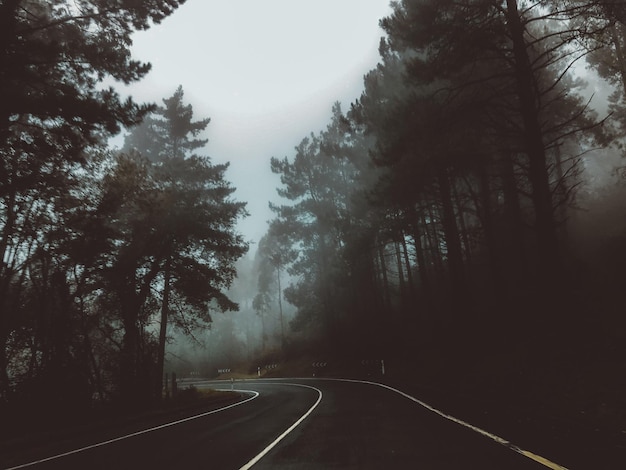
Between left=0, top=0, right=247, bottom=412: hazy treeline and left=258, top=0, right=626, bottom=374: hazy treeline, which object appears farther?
left=258, top=0, right=626, bottom=374: hazy treeline

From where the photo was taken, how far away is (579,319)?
1051 cm

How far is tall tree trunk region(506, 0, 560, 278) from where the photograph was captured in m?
10.9

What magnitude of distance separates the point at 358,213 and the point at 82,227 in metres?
19.0

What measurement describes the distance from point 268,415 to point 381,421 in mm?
4675

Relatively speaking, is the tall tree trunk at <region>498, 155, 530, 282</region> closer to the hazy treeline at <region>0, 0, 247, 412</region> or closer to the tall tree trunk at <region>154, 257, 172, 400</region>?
the hazy treeline at <region>0, 0, 247, 412</region>

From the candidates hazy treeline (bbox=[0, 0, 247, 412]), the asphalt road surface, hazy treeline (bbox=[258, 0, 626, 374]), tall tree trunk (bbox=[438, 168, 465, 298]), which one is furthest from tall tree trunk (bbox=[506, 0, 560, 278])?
hazy treeline (bbox=[0, 0, 247, 412])

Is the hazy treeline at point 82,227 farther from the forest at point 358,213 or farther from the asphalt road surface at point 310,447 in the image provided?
the asphalt road surface at point 310,447

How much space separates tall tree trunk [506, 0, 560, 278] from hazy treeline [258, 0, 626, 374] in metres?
0.04

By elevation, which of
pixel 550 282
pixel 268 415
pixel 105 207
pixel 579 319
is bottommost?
pixel 268 415

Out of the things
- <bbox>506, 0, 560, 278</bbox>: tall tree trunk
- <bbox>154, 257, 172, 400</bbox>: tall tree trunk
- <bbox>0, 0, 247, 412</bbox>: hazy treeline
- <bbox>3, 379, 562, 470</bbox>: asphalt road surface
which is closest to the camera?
<bbox>3, 379, 562, 470</bbox>: asphalt road surface

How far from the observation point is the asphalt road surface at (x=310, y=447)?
5.82 metres

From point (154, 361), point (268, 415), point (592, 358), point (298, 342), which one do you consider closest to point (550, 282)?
point (592, 358)

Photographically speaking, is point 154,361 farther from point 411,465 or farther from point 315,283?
point 315,283

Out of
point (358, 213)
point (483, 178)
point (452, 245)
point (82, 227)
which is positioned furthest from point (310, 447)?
point (358, 213)
